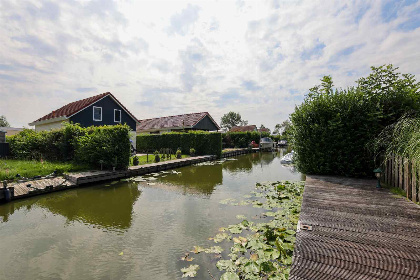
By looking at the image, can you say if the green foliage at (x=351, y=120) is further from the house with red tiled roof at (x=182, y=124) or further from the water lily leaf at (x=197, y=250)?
the house with red tiled roof at (x=182, y=124)

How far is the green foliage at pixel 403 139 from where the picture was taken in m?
4.13

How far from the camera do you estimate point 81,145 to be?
10.5 metres

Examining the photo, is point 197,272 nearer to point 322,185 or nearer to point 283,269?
point 283,269

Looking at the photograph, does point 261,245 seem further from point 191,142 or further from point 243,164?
point 191,142

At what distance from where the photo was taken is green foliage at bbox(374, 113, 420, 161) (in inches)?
163

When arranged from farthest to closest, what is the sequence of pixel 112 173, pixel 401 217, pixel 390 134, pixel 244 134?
pixel 244 134
pixel 112 173
pixel 390 134
pixel 401 217

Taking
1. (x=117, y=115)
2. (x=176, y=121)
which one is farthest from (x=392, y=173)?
(x=176, y=121)

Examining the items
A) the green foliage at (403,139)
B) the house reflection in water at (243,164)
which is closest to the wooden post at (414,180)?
the green foliage at (403,139)

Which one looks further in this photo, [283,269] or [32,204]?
[32,204]

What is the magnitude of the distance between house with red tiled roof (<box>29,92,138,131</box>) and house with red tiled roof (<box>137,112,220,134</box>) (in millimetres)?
5649

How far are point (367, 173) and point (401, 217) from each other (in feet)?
12.6

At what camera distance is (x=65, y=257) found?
140 inches

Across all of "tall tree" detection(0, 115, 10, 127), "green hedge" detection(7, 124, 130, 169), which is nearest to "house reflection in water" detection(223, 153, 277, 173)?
"green hedge" detection(7, 124, 130, 169)

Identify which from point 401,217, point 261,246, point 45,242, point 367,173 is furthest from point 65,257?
point 367,173
